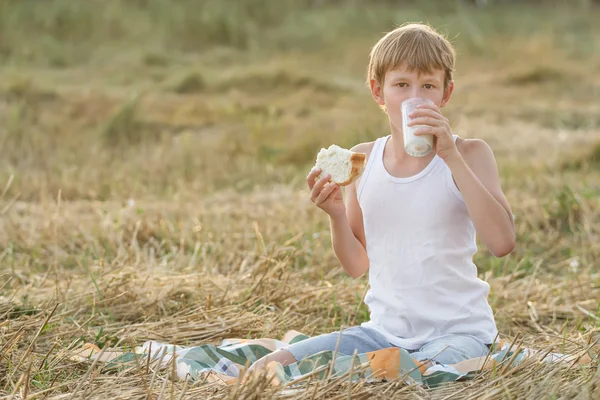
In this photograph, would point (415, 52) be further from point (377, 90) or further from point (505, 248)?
point (505, 248)

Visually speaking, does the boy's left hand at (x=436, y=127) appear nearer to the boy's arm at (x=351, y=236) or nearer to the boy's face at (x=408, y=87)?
the boy's face at (x=408, y=87)

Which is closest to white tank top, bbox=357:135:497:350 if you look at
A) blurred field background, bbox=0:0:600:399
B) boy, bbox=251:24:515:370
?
boy, bbox=251:24:515:370

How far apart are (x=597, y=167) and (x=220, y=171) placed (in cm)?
257

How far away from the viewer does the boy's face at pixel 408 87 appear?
7.62 ft

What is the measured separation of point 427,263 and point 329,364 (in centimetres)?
48

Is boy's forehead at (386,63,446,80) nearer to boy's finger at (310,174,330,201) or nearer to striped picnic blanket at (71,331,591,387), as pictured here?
boy's finger at (310,174,330,201)

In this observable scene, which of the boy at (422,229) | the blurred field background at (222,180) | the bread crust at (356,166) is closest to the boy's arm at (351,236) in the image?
the boy at (422,229)

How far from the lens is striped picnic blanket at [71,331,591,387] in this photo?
2.08 metres

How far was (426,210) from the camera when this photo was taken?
2.37 metres

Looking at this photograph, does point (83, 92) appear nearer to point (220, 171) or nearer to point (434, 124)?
point (220, 171)

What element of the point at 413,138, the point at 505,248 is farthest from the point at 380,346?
the point at 413,138

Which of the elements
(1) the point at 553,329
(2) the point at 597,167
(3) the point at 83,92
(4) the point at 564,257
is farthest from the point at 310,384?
(3) the point at 83,92

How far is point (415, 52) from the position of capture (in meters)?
2.31

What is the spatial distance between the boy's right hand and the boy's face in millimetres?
263
